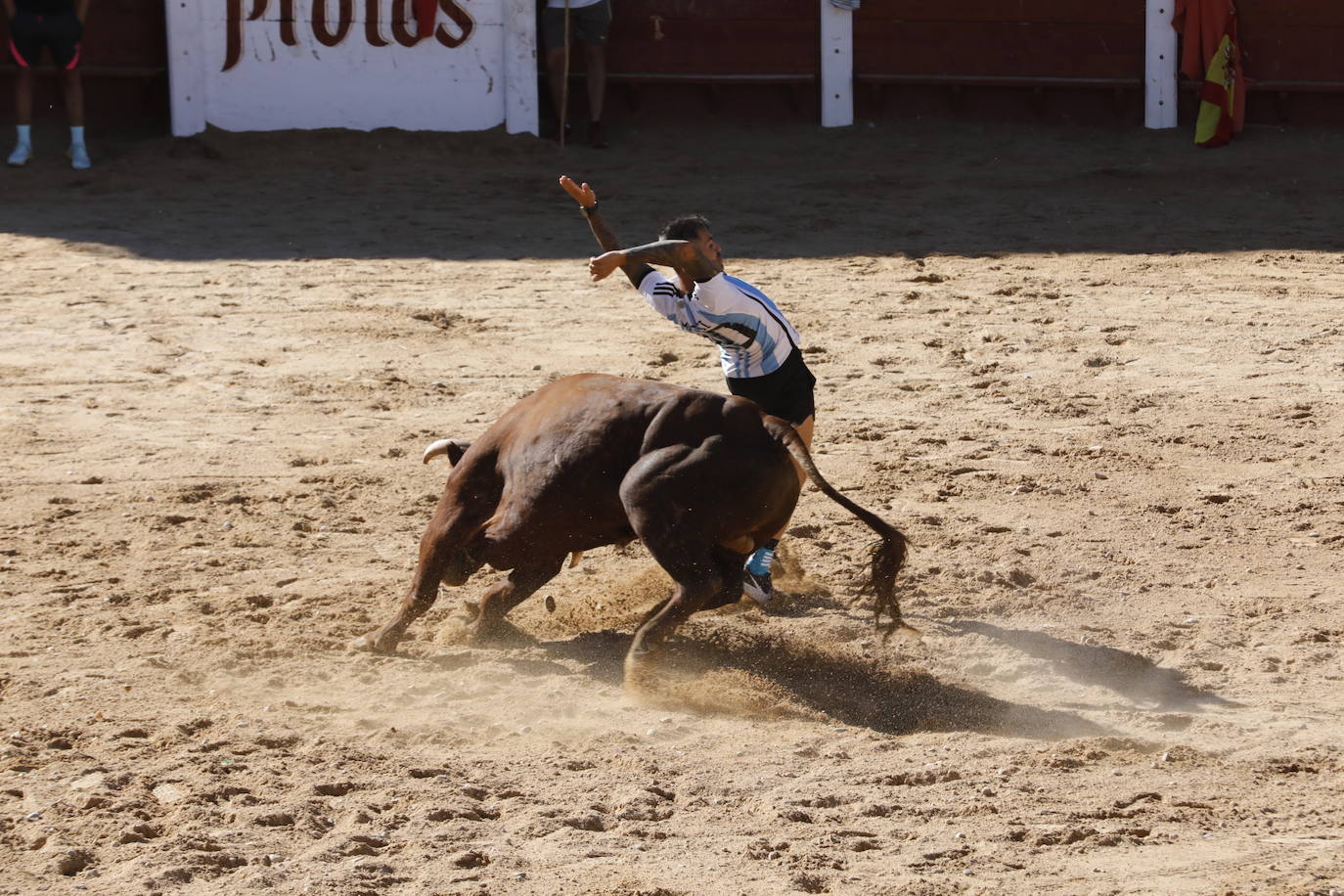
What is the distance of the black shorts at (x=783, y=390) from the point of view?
4.95m

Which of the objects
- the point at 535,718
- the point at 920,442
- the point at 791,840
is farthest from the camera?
the point at 920,442

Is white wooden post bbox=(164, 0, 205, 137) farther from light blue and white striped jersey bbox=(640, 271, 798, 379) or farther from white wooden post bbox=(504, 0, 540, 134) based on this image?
light blue and white striped jersey bbox=(640, 271, 798, 379)

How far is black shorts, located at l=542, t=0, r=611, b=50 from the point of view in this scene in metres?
12.4

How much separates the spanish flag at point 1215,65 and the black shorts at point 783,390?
8616 mm

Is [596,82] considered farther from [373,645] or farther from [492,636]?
[373,645]

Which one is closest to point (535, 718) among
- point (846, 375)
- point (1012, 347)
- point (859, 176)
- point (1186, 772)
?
point (1186, 772)

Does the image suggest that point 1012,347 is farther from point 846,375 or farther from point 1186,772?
point 1186,772

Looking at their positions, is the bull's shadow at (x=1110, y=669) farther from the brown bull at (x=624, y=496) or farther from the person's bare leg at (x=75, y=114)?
the person's bare leg at (x=75, y=114)

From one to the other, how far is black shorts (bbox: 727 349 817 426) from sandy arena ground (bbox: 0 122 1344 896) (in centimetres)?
60

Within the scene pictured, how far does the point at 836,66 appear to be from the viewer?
13.0m

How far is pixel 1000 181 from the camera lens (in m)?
11.6

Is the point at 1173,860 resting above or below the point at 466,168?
below

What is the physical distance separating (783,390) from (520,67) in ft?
27.3

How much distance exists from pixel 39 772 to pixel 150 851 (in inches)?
21.6
